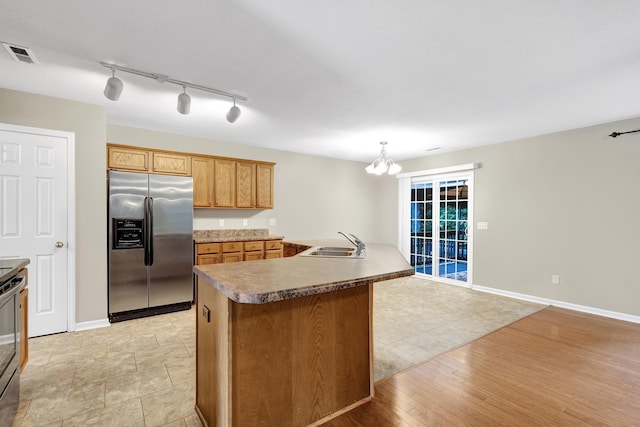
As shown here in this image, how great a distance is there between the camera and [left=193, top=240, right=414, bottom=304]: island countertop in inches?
54.6

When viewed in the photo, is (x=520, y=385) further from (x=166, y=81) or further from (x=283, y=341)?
(x=166, y=81)

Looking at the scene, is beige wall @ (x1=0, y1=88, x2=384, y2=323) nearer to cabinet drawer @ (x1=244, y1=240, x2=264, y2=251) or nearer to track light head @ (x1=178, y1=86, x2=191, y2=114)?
cabinet drawer @ (x1=244, y1=240, x2=264, y2=251)

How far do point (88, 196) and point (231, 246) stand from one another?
1.79 metres

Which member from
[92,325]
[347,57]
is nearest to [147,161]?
[92,325]

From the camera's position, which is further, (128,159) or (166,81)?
(128,159)

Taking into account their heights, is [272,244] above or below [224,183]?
below

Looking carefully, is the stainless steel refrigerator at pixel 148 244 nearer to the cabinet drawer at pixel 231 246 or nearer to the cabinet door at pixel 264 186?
the cabinet drawer at pixel 231 246

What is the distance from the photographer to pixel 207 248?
425 cm

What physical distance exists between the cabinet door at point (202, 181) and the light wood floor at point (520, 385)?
134 inches

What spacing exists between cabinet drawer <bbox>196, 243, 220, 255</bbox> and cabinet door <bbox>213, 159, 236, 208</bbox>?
65 centimetres

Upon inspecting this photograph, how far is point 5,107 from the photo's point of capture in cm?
296

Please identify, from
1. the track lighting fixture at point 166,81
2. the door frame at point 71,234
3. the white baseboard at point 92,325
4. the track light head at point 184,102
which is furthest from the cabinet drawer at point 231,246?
the track light head at point 184,102

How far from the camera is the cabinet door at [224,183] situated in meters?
4.57

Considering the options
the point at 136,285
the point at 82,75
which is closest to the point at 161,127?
the point at 82,75
